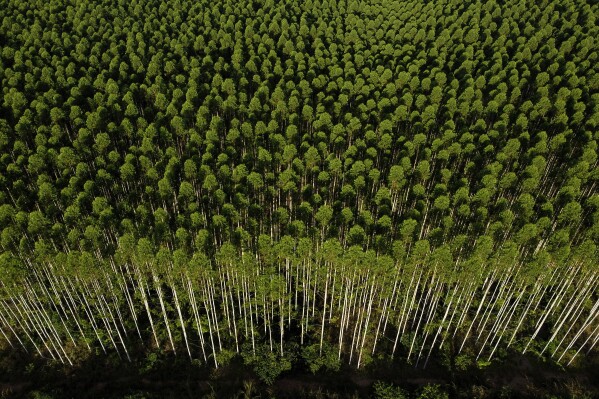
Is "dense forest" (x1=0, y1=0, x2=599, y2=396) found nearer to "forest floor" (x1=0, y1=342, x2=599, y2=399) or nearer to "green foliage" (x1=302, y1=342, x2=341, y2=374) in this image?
"green foliage" (x1=302, y1=342, x2=341, y2=374)

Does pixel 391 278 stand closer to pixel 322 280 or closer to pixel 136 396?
pixel 322 280

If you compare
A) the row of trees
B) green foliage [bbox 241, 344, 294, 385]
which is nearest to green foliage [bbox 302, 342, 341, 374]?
the row of trees

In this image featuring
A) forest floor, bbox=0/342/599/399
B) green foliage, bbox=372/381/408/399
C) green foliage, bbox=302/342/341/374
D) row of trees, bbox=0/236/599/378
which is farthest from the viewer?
green foliage, bbox=302/342/341/374

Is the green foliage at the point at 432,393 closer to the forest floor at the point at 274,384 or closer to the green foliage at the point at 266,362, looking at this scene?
the forest floor at the point at 274,384

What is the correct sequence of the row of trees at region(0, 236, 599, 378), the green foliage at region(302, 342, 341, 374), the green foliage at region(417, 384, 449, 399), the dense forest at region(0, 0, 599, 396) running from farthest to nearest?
the green foliage at region(302, 342, 341, 374) → the dense forest at region(0, 0, 599, 396) → the row of trees at region(0, 236, 599, 378) → the green foliage at region(417, 384, 449, 399)

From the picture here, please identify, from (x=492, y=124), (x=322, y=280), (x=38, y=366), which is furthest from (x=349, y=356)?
(x=492, y=124)

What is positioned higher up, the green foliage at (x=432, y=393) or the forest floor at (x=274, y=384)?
the green foliage at (x=432, y=393)

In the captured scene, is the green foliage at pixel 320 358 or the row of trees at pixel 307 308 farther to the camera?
the green foliage at pixel 320 358

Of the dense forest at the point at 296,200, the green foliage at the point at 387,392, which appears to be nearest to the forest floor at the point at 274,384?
the green foliage at the point at 387,392

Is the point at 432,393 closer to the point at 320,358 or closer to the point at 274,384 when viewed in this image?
the point at 320,358
